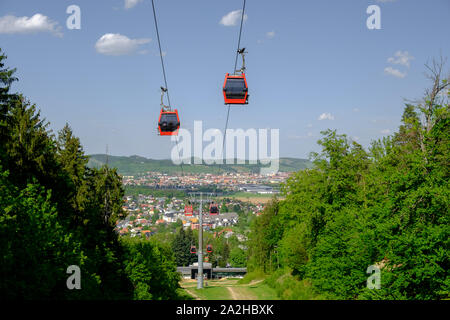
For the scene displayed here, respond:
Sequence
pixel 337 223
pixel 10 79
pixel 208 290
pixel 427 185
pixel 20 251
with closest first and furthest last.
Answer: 1. pixel 20 251
2. pixel 427 185
3. pixel 337 223
4. pixel 10 79
5. pixel 208 290

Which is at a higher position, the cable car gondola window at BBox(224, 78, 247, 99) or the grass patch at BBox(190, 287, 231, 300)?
→ the cable car gondola window at BBox(224, 78, 247, 99)

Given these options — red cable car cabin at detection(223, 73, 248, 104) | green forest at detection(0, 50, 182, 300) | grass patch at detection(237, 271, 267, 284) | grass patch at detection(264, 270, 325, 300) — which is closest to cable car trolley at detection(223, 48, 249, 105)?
red cable car cabin at detection(223, 73, 248, 104)

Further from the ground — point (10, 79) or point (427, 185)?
point (10, 79)

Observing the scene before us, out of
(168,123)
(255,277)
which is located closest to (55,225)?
(168,123)

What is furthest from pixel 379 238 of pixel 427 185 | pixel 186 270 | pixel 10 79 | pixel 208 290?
pixel 186 270

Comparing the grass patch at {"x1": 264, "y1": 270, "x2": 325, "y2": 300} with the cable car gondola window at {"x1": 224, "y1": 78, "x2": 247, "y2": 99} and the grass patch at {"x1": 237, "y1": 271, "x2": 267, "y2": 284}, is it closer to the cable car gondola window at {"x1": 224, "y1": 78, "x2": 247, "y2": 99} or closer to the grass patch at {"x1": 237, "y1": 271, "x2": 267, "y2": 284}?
the cable car gondola window at {"x1": 224, "y1": 78, "x2": 247, "y2": 99}

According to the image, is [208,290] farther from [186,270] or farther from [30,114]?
[186,270]
